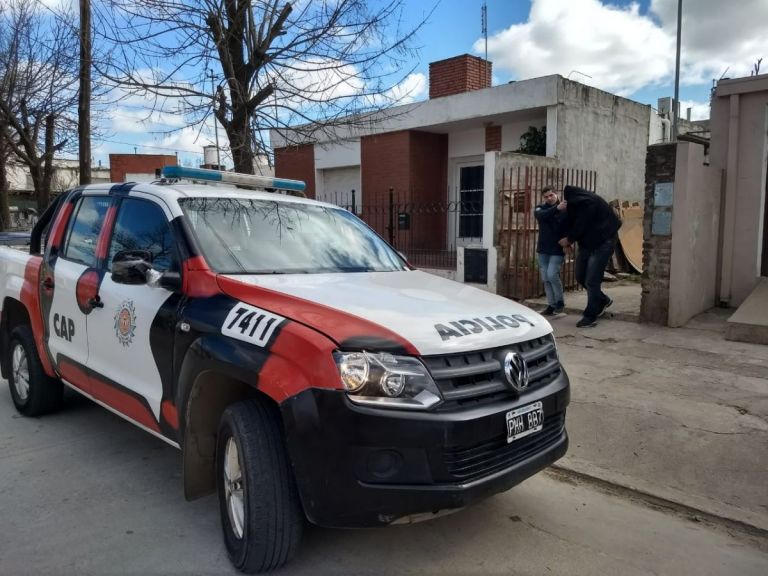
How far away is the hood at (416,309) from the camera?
2.59 metres

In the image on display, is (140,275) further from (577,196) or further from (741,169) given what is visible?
(741,169)

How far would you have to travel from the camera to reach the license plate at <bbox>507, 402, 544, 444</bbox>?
270 centimetres

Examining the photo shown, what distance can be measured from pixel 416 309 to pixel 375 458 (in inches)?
28.9

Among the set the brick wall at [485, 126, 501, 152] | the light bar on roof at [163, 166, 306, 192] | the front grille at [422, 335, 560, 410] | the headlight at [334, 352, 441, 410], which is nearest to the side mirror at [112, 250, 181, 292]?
the light bar on roof at [163, 166, 306, 192]

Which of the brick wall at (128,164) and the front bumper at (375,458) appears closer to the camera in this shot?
the front bumper at (375,458)

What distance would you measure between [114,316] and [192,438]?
106 centimetres

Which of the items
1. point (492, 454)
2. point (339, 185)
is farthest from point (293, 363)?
point (339, 185)

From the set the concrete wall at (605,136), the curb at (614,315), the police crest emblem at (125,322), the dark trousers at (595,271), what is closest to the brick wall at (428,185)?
the concrete wall at (605,136)

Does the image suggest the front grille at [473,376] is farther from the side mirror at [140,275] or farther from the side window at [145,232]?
the side window at [145,232]

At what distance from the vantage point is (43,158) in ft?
53.6

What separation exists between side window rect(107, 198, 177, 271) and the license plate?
75.0 inches

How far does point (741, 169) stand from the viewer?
316 inches

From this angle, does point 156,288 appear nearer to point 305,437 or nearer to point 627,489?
point 305,437

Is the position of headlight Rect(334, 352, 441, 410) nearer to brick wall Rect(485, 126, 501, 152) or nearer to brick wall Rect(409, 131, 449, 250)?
brick wall Rect(409, 131, 449, 250)
